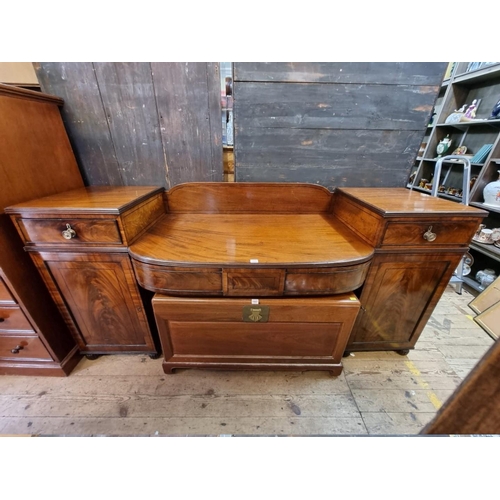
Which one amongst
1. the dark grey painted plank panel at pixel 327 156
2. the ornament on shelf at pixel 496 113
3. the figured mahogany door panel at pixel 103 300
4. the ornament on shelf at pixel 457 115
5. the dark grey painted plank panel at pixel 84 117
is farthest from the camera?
the ornament on shelf at pixel 457 115

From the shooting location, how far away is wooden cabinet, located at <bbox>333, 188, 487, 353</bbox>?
867 mm

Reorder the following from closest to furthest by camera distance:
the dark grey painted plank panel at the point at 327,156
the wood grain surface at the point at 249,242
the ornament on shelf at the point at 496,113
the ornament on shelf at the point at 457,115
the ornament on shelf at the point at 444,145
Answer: the wood grain surface at the point at 249,242 < the dark grey painted plank panel at the point at 327,156 < the ornament on shelf at the point at 496,113 < the ornament on shelf at the point at 457,115 < the ornament on shelf at the point at 444,145

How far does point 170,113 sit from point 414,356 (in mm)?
1957

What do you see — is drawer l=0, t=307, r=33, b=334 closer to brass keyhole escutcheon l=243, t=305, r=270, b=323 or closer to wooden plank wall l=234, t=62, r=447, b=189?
brass keyhole escutcheon l=243, t=305, r=270, b=323

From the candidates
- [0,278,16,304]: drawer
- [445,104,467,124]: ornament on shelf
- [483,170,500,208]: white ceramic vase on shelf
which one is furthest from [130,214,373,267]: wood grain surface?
[445,104,467,124]: ornament on shelf

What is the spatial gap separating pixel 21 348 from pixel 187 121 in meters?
1.42

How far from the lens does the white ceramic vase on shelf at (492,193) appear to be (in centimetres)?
172

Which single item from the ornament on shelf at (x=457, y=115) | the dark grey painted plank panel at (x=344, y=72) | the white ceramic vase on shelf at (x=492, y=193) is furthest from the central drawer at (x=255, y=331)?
the ornament on shelf at (x=457, y=115)

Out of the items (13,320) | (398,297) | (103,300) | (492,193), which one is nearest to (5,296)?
(13,320)

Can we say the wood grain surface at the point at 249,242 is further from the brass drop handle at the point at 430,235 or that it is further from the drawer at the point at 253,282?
the brass drop handle at the point at 430,235

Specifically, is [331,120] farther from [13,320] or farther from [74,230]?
[13,320]

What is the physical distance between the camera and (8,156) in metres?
0.86

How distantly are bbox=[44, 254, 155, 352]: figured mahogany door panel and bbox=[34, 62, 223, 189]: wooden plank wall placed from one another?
54cm

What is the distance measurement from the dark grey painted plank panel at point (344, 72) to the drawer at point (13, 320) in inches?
58.7
